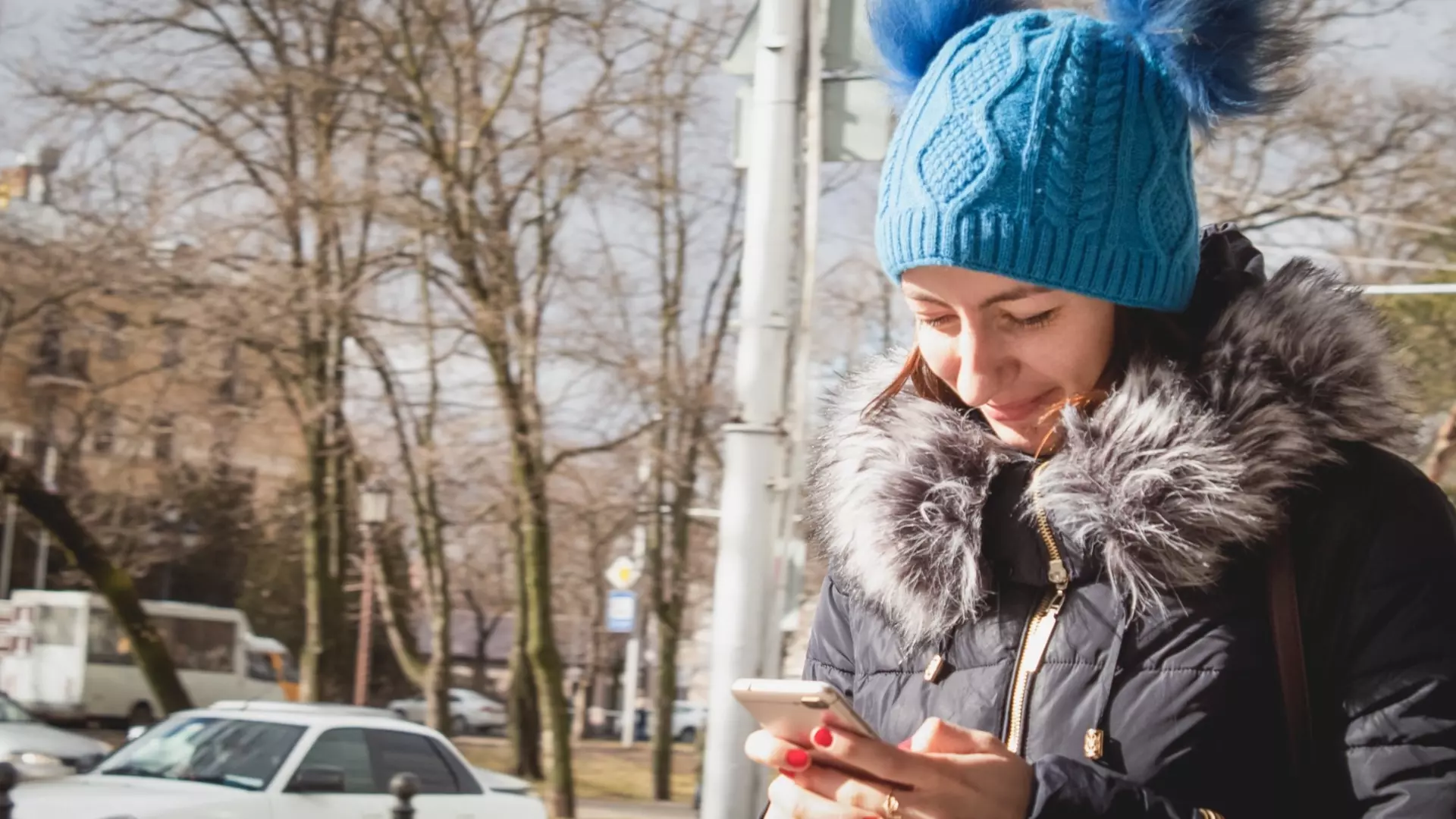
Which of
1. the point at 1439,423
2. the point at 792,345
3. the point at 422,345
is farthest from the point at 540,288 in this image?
the point at 792,345

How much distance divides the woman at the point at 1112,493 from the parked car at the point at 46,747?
645 inches

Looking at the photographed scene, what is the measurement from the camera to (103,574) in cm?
1769

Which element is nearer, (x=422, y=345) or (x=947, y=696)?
(x=947, y=696)

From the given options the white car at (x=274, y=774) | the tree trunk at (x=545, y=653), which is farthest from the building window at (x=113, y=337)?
the white car at (x=274, y=774)

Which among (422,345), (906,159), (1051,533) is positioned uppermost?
(422,345)

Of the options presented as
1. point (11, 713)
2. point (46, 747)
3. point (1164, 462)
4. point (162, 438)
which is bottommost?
point (46, 747)

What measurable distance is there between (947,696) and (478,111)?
16.5m

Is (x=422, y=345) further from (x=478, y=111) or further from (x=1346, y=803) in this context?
(x=1346, y=803)

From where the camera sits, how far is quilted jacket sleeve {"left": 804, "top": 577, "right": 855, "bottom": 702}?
1.85 m

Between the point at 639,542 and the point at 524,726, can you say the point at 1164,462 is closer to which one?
the point at 639,542

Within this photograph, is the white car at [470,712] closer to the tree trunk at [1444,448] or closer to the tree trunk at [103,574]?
the tree trunk at [103,574]

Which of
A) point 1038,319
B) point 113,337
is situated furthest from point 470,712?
point 1038,319

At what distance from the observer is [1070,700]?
5.11ft

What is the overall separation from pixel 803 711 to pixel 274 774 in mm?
8904
